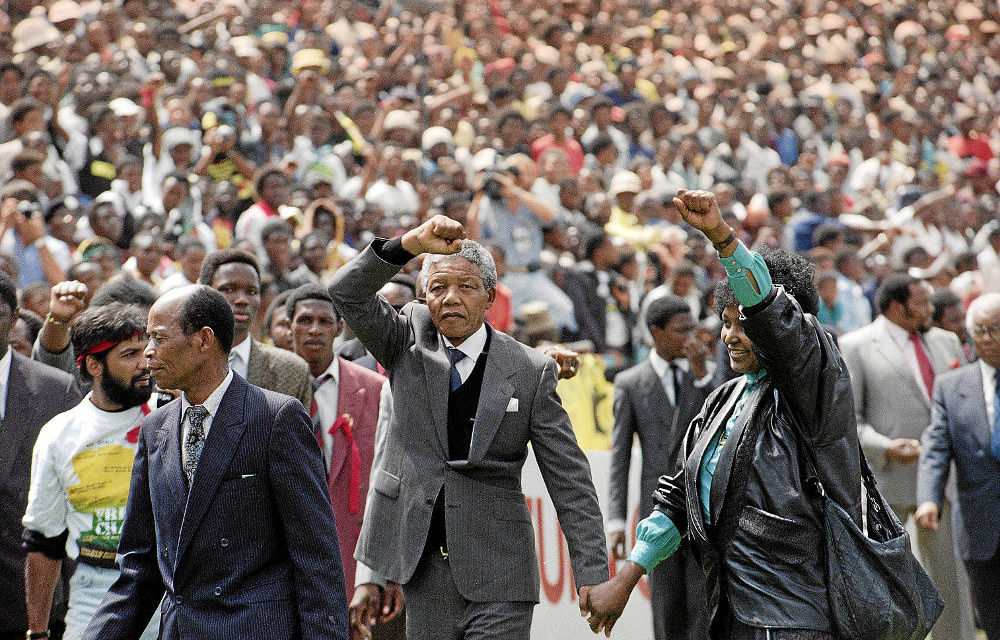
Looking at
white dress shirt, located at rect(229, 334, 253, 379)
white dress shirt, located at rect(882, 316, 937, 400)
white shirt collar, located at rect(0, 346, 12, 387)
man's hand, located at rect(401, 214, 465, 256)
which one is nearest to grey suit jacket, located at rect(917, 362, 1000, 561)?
white dress shirt, located at rect(882, 316, 937, 400)

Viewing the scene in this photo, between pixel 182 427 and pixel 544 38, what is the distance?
64.1 ft

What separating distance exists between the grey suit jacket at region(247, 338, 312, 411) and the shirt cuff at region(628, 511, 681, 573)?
2106 millimetres

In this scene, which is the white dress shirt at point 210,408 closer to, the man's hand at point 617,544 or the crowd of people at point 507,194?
the crowd of people at point 507,194

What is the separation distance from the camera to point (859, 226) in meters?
17.6

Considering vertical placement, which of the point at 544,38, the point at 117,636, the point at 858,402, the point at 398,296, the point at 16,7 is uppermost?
the point at 117,636

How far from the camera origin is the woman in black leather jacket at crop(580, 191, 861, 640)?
13.6 ft

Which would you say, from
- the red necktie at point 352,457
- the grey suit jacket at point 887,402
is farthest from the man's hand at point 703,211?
the grey suit jacket at point 887,402

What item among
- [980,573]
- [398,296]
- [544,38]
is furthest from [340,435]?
[544,38]

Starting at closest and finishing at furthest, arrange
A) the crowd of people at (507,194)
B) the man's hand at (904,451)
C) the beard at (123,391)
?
1. the beard at (123,391)
2. the crowd of people at (507,194)
3. the man's hand at (904,451)

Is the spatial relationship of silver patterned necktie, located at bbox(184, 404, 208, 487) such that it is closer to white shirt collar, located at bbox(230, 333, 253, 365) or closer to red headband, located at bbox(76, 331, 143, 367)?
red headband, located at bbox(76, 331, 143, 367)

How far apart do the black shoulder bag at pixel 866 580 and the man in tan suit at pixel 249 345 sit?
107 inches

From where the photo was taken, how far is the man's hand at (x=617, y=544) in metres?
7.72

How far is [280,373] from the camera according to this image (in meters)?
6.28

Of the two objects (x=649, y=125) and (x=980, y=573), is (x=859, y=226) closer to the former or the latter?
(x=649, y=125)
